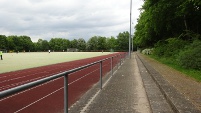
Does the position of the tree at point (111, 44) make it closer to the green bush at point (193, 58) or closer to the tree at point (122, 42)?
the tree at point (122, 42)

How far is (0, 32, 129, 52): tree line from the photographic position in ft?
492

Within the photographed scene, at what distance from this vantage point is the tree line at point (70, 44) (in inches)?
5901

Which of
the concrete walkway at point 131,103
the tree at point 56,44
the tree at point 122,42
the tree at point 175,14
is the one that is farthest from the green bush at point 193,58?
the tree at point 56,44

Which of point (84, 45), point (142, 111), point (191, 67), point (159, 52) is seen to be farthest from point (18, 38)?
point (142, 111)

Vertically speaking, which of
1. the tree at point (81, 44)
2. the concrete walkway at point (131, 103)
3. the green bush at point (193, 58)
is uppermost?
the tree at point (81, 44)

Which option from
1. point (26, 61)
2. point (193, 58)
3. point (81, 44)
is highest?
point (81, 44)

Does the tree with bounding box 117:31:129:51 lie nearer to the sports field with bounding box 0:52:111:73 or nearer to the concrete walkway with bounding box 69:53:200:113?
the sports field with bounding box 0:52:111:73

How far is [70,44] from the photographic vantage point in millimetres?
179125

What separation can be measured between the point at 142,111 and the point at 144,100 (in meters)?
1.42

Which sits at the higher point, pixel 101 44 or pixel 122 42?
pixel 122 42

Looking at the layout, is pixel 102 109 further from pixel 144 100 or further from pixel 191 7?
pixel 191 7

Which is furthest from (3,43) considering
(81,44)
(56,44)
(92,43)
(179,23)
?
(179,23)

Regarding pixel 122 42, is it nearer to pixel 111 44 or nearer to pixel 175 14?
pixel 111 44

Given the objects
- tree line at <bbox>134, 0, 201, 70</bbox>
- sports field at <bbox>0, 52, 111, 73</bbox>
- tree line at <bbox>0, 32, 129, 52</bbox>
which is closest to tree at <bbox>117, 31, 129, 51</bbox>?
tree line at <bbox>0, 32, 129, 52</bbox>
